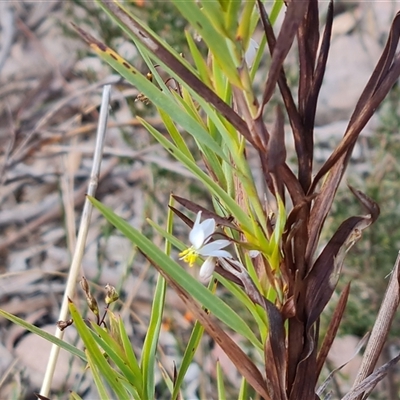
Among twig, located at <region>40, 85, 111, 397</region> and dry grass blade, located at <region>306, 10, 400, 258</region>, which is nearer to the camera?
dry grass blade, located at <region>306, 10, 400, 258</region>

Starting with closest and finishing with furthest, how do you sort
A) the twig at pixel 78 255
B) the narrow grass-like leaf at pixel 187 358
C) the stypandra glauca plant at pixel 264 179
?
the stypandra glauca plant at pixel 264 179, the narrow grass-like leaf at pixel 187 358, the twig at pixel 78 255

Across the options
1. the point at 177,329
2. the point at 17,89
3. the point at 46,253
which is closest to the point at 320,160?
the point at 177,329

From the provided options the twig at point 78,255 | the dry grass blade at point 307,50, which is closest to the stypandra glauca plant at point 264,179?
the dry grass blade at point 307,50

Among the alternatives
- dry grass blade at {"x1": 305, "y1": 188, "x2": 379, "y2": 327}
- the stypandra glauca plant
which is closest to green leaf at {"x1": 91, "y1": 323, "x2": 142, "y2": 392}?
the stypandra glauca plant

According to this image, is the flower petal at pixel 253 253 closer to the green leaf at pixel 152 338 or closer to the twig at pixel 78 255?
the green leaf at pixel 152 338

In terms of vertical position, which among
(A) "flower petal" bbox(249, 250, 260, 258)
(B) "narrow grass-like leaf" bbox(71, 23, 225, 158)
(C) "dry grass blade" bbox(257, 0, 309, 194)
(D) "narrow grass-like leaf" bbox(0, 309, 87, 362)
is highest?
(C) "dry grass blade" bbox(257, 0, 309, 194)

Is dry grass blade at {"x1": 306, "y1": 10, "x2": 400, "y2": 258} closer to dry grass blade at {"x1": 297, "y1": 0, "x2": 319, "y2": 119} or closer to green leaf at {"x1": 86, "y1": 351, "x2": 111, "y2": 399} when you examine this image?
dry grass blade at {"x1": 297, "y1": 0, "x2": 319, "y2": 119}

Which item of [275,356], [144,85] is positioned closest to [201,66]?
[144,85]
